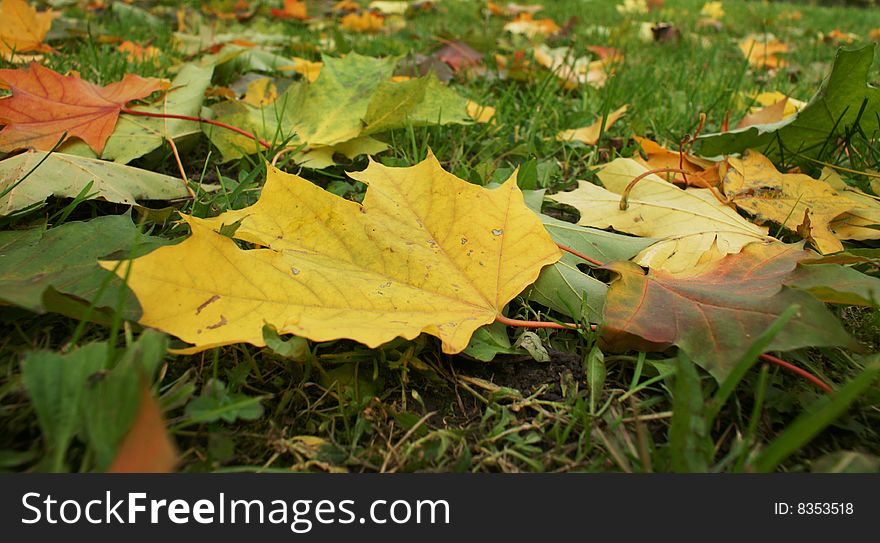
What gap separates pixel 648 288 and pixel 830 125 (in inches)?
31.8

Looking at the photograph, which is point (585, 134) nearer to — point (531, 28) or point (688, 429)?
point (688, 429)

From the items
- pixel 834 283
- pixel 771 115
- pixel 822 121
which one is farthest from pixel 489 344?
pixel 771 115

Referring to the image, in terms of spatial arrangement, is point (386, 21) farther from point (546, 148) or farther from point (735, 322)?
point (735, 322)

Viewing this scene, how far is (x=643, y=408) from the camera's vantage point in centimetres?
80

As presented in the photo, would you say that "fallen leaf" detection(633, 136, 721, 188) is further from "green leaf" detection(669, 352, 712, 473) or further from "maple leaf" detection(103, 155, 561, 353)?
"green leaf" detection(669, 352, 712, 473)

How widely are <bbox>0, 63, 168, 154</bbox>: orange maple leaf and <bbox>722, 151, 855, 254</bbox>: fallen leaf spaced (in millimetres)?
1309

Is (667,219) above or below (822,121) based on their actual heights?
below

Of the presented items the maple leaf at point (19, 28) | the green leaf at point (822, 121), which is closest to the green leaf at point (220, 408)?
the green leaf at point (822, 121)

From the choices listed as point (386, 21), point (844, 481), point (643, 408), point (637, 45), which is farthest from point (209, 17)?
point (844, 481)

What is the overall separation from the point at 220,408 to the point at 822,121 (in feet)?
4.44

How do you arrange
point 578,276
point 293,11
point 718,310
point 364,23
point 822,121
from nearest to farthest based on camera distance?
point 718,310 < point 578,276 < point 822,121 < point 364,23 < point 293,11

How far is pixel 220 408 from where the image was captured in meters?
0.68

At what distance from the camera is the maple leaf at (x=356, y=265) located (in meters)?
0.70

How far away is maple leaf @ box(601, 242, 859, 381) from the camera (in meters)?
0.74
